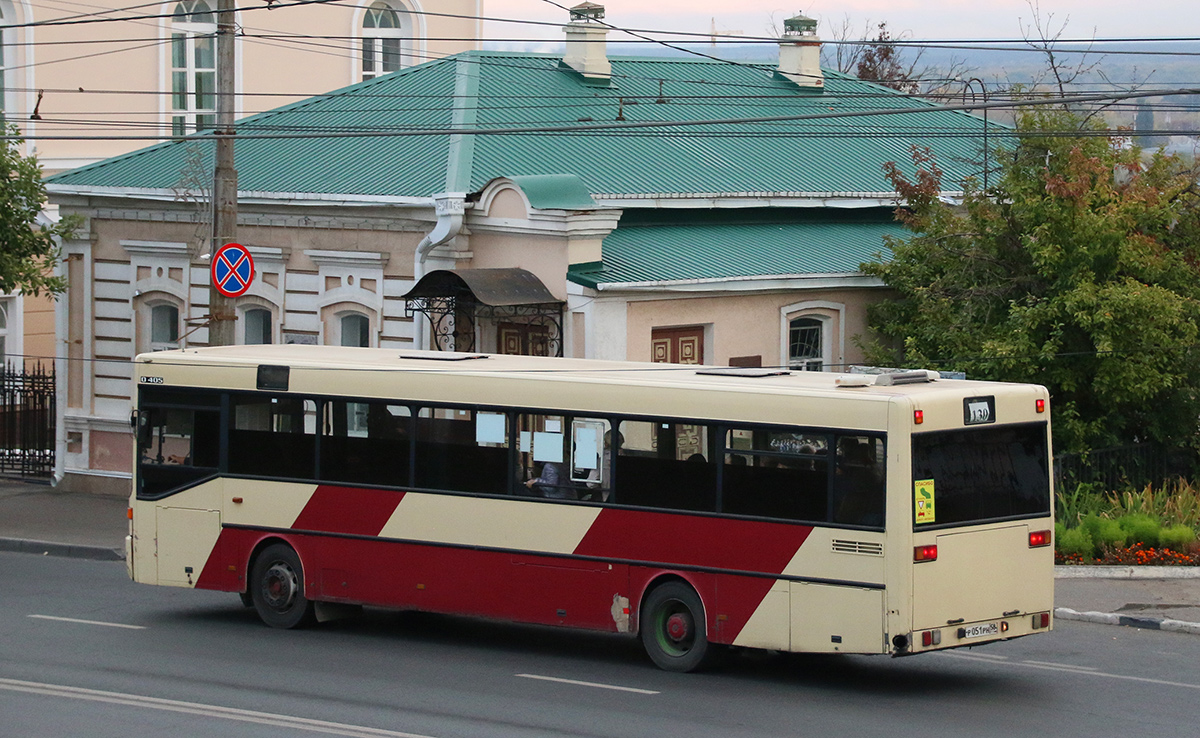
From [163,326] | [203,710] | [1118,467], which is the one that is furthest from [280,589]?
[1118,467]

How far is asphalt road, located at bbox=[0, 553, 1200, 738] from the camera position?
11.0 meters

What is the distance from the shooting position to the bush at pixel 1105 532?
17.8 metres

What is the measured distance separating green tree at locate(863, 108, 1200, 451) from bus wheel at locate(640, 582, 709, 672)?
8232 millimetres

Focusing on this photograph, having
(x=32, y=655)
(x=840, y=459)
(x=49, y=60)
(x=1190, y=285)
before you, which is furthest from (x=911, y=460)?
(x=49, y=60)

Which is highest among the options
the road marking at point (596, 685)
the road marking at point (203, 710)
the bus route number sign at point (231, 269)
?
the bus route number sign at point (231, 269)

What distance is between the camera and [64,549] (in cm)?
2028

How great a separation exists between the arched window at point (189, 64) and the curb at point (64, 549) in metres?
18.7

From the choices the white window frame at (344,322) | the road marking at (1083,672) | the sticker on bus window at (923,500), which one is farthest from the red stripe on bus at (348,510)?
the white window frame at (344,322)

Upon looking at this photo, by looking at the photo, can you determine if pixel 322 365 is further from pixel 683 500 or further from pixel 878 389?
pixel 878 389

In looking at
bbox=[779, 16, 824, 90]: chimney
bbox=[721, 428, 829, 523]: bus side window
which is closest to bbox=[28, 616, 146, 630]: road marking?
bbox=[721, 428, 829, 523]: bus side window

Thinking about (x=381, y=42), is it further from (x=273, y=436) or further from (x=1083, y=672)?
(x=1083, y=672)

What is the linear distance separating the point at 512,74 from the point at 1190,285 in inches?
434

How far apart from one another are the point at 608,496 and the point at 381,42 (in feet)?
102

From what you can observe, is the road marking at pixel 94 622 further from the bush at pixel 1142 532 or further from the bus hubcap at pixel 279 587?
the bush at pixel 1142 532
